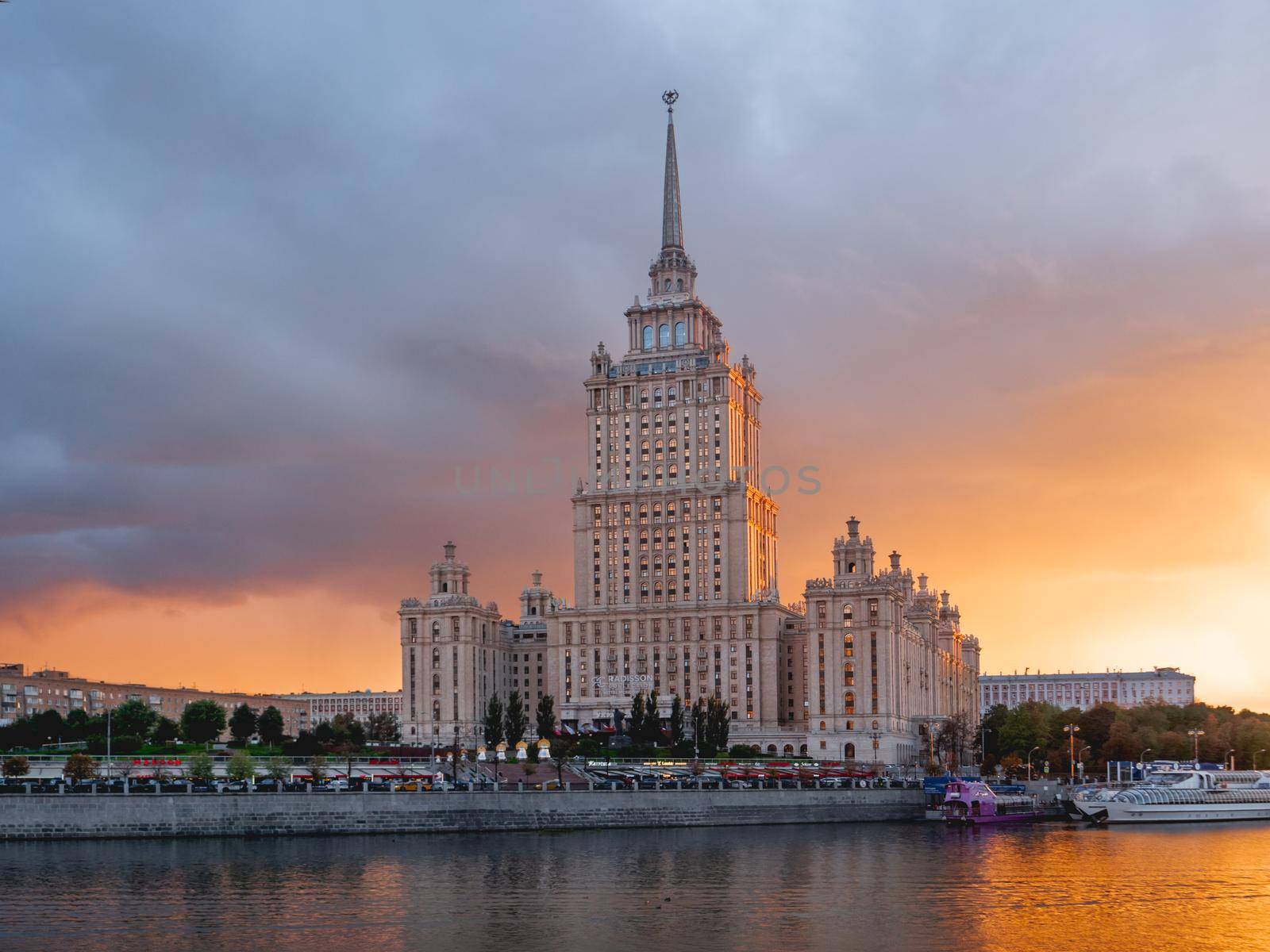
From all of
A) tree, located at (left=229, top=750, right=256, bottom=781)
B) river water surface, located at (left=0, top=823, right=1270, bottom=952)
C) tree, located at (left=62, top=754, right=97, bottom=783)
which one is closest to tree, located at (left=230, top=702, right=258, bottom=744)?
tree, located at (left=229, top=750, right=256, bottom=781)

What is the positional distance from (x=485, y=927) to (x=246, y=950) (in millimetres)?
11631

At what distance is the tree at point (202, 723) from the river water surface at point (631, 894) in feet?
258

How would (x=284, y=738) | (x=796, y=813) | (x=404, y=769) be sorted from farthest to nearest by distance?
1. (x=284, y=738)
2. (x=404, y=769)
3. (x=796, y=813)

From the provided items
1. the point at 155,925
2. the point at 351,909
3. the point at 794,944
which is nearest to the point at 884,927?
the point at 794,944

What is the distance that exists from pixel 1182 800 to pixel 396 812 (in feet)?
250

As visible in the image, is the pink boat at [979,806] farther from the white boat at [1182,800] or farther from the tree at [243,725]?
the tree at [243,725]

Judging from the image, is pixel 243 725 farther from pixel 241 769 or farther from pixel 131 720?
pixel 241 769

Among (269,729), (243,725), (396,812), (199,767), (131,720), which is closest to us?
(396,812)

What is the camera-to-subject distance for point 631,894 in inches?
3342

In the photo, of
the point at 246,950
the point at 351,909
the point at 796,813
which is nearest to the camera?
the point at 246,950

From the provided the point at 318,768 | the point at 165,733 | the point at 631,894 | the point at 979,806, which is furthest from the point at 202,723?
the point at 631,894

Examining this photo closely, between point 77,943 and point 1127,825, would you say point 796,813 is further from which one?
point 77,943

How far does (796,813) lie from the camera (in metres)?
139

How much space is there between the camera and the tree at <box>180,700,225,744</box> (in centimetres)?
18925
